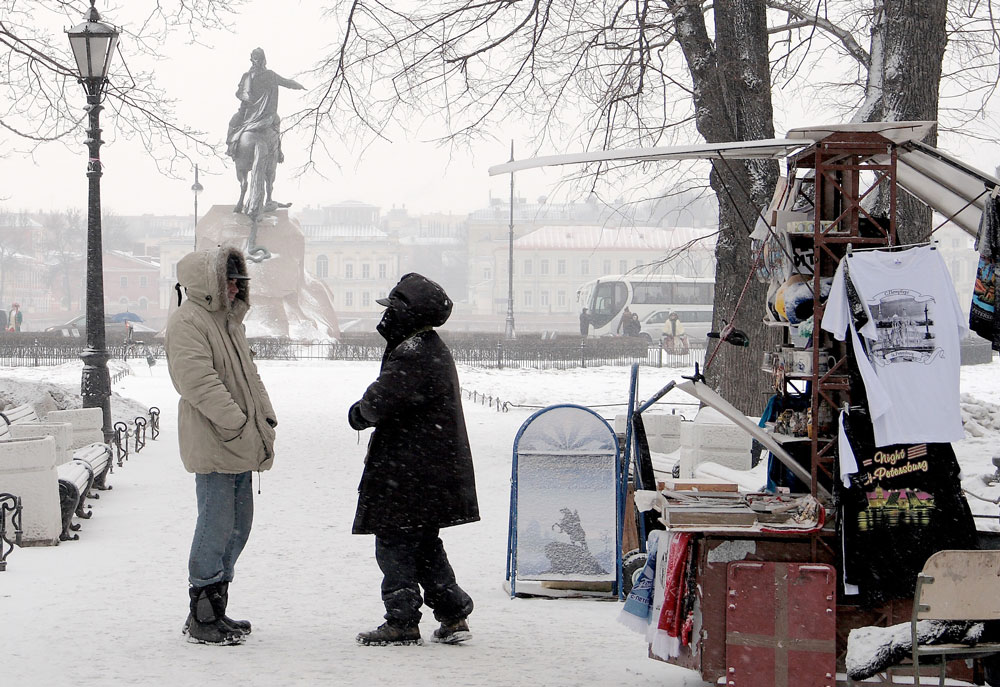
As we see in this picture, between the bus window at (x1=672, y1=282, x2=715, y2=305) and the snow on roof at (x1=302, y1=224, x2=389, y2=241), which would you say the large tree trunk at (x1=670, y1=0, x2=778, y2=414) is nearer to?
the bus window at (x1=672, y1=282, x2=715, y2=305)

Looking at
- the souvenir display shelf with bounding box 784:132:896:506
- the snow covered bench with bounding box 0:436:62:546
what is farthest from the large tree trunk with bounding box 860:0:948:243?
the snow covered bench with bounding box 0:436:62:546

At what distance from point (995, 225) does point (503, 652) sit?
296 centimetres

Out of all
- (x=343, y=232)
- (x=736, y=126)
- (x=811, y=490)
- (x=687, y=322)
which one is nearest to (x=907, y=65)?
(x=736, y=126)

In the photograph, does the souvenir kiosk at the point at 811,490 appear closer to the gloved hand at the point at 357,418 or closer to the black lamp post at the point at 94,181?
the gloved hand at the point at 357,418

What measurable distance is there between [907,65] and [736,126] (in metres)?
2.02

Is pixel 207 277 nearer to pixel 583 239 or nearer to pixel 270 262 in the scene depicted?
pixel 270 262

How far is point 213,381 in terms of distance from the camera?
5.05 m

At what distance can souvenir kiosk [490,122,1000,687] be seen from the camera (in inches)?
176

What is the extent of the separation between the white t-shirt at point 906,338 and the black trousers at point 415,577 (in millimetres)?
2046

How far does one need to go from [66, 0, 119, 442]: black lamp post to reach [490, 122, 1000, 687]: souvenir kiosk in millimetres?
7015

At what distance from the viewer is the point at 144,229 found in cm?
13988

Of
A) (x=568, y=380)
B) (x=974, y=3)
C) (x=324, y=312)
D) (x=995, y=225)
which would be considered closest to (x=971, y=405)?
(x=974, y=3)

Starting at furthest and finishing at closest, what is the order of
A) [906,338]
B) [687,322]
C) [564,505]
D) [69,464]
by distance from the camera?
[687,322]
[69,464]
[564,505]
[906,338]

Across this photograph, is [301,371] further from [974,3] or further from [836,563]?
[836,563]
